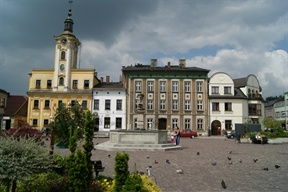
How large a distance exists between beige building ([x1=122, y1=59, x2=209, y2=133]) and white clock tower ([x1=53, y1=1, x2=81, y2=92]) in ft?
32.8

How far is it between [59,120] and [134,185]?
16732 millimetres

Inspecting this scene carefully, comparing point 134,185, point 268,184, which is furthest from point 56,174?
point 268,184

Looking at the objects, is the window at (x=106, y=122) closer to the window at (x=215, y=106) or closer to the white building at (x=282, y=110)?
the window at (x=215, y=106)

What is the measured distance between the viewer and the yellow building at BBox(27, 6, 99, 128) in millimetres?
43688

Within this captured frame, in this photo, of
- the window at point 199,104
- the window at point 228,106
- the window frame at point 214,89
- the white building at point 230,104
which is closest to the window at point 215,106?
the white building at point 230,104

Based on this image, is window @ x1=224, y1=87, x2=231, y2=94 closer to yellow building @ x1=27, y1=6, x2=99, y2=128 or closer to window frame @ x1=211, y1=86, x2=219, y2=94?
window frame @ x1=211, y1=86, x2=219, y2=94

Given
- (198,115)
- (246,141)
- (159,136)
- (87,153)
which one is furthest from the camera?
(198,115)

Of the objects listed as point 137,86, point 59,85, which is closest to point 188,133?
point 137,86

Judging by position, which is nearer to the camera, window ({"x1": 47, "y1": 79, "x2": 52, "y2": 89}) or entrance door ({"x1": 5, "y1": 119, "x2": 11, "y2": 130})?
window ({"x1": 47, "y1": 79, "x2": 52, "y2": 89})

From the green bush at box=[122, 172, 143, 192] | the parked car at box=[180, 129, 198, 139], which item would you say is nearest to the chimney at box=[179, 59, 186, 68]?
the parked car at box=[180, 129, 198, 139]

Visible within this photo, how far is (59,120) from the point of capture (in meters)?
21.1

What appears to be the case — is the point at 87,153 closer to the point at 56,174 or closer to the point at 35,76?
the point at 56,174

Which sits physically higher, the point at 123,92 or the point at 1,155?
the point at 123,92

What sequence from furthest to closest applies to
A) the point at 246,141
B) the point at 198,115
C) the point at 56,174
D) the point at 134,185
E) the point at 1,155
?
the point at 198,115 < the point at 246,141 < the point at 56,174 < the point at 134,185 < the point at 1,155
